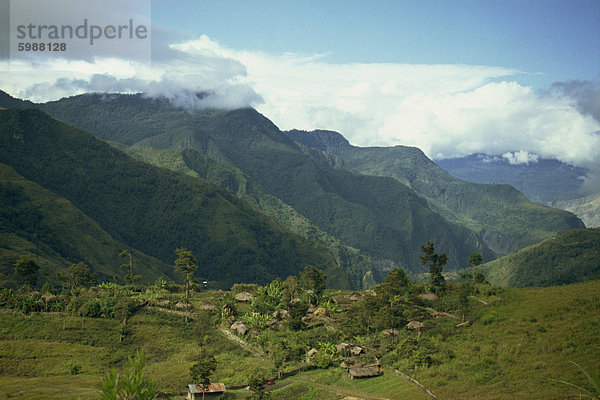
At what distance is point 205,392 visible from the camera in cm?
4909

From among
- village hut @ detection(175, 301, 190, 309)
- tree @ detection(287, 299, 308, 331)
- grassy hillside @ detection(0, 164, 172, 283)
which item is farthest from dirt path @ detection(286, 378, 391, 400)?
grassy hillside @ detection(0, 164, 172, 283)

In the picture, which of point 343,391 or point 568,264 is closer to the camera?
point 343,391

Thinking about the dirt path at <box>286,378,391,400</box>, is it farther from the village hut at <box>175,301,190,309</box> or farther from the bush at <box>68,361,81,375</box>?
the village hut at <box>175,301,190,309</box>

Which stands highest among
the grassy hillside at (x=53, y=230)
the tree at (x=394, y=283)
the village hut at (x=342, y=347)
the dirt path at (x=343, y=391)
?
the grassy hillside at (x=53, y=230)

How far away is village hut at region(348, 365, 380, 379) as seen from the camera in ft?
181

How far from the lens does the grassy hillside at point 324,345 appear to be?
156ft

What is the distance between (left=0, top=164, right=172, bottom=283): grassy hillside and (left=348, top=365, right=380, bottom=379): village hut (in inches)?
3558

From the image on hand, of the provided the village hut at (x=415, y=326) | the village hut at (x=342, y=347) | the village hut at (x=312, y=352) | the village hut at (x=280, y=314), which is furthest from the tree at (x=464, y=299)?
the village hut at (x=280, y=314)

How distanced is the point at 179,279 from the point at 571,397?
153681 millimetres

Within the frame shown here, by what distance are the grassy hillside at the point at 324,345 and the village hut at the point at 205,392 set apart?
215 cm

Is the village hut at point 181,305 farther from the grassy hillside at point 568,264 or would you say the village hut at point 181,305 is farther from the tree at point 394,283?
the grassy hillside at point 568,264

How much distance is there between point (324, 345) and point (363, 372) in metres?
9.26

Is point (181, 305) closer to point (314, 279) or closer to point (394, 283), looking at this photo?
point (314, 279)

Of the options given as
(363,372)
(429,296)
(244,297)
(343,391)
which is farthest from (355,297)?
(343,391)
